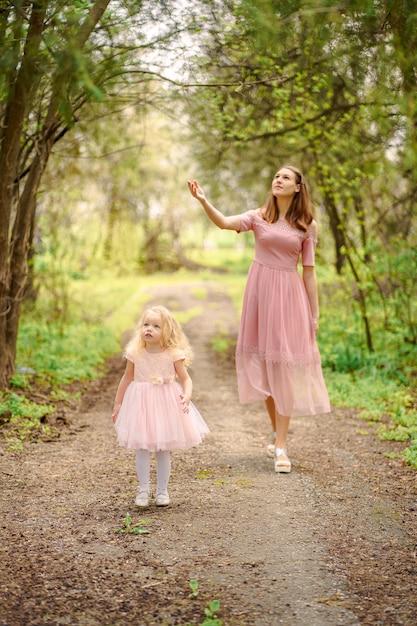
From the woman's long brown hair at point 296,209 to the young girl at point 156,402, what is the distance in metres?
1.37

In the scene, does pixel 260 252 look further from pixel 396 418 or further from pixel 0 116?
pixel 0 116

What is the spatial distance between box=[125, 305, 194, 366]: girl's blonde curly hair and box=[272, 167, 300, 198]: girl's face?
4.68 feet

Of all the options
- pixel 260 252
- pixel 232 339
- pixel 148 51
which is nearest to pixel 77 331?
pixel 232 339

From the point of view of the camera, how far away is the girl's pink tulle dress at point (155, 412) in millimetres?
4344

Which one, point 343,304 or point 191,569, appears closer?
point 191,569

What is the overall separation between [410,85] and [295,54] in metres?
4.00

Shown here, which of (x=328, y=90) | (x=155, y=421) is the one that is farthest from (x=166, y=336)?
(x=328, y=90)

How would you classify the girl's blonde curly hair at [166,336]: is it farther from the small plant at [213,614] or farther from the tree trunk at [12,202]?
the tree trunk at [12,202]

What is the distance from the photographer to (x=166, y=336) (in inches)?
181

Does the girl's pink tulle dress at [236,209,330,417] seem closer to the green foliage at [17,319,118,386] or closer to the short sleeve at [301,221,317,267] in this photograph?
the short sleeve at [301,221,317,267]

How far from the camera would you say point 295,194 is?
5582mm

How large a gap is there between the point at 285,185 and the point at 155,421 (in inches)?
81.3

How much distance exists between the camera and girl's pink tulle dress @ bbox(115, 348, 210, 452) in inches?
171

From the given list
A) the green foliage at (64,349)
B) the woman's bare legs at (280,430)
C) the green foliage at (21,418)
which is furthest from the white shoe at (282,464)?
the green foliage at (64,349)
